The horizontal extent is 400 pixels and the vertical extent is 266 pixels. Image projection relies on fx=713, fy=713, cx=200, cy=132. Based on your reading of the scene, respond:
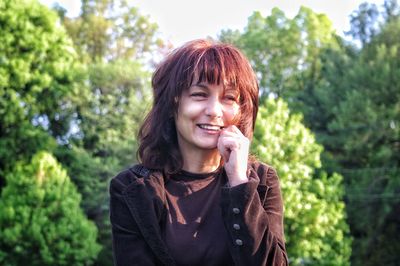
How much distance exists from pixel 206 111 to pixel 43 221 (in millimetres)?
20891

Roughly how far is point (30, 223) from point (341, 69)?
498 inches

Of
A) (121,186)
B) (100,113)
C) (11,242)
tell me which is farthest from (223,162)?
(100,113)

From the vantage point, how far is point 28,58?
24422 mm

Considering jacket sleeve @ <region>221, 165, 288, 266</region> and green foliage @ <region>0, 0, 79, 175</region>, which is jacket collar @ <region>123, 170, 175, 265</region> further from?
green foliage @ <region>0, 0, 79, 175</region>

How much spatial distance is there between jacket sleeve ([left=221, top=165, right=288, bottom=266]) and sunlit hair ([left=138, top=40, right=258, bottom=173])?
0.83ft

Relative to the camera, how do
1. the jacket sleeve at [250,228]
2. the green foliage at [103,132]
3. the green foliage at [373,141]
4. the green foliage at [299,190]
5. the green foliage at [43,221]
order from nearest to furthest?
the jacket sleeve at [250,228] < the green foliage at [299,190] < the green foliage at [43,221] < the green foliage at [373,141] < the green foliage at [103,132]

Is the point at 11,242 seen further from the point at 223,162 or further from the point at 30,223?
the point at 223,162

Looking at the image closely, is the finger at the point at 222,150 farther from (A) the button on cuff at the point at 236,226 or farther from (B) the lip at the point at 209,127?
Answer: (A) the button on cuff at the point at 236,226

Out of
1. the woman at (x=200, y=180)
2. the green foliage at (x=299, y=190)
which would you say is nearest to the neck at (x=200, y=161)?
the woman at (x=200, y=180)

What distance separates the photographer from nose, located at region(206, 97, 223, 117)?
2.21m

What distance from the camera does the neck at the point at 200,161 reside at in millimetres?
2293

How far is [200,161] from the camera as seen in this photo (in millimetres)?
2305

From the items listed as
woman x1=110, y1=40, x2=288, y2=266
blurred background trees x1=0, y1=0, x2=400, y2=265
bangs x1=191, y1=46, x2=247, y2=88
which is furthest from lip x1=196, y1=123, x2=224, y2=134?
blurred background trees x1=0, y1=0, x2=400, y2=265

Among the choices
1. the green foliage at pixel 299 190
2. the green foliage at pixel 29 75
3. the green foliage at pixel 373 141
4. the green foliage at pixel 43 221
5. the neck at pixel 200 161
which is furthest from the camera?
Result: the green foliage at pixel 373 141
